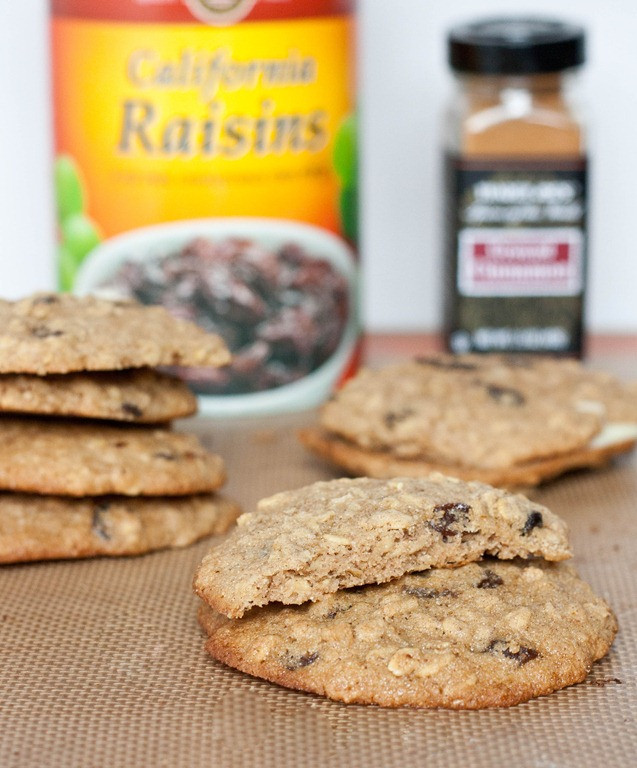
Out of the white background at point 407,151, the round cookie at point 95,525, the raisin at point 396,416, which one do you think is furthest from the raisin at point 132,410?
the white background at point 407,151

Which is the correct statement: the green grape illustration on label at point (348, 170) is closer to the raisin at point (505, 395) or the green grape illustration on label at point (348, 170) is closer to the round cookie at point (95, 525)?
the raisin at point (505, 395)

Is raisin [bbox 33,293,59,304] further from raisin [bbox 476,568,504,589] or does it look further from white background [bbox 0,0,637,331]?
white background [bbox 0,0,637,331]

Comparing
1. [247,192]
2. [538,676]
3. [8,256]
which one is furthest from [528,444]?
[8,256]

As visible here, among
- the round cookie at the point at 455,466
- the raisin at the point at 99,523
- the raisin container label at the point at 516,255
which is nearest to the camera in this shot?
the raisin at the point at 99,523

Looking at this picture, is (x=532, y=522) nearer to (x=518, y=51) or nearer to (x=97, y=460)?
(x=97, y=460)

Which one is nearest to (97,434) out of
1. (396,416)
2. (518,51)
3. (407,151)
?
(396,416)

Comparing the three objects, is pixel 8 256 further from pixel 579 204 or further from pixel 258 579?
pixel 258 579
